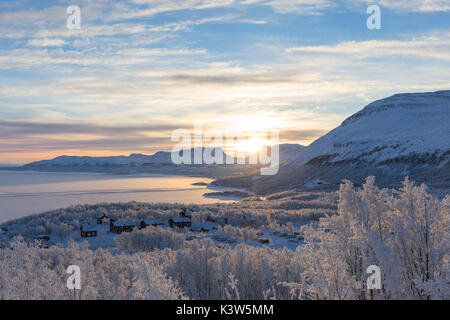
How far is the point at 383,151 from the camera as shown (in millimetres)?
100438

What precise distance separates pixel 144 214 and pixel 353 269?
36441mm

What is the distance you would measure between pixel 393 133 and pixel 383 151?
1650 centimetres

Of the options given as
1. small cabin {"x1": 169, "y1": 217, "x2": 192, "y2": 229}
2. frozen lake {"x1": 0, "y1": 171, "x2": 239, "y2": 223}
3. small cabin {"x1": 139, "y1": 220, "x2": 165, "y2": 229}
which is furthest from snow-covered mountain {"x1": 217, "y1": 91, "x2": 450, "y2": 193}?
small cabin {"x1": 139, "y1": 220, "x2": 165, "y2": 229}

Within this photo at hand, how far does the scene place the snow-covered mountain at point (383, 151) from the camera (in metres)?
85.6

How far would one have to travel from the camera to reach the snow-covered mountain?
85.6 meters

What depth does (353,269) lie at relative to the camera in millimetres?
9859
